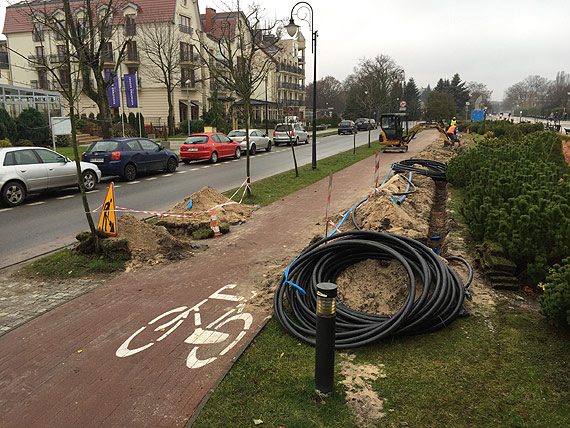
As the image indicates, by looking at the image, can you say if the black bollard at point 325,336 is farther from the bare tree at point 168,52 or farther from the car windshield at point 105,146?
the bare tree at point 168,52

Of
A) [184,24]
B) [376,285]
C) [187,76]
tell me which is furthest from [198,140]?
[184,24]

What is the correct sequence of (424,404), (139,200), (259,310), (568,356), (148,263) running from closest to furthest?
(424,404) → (568,356) → (259,310) → (148,263) → (139,200)

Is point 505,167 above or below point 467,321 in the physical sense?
above

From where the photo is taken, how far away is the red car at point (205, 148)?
2253 centimetres

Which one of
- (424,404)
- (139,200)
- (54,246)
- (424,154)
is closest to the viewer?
(424,404)

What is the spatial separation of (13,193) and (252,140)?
17430 mm

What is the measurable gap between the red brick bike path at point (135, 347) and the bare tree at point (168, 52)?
41.8 m

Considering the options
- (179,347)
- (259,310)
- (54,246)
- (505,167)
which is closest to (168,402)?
(179,347)

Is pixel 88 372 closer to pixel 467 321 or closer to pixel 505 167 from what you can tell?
pixel 467 321

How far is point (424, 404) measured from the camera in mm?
3426

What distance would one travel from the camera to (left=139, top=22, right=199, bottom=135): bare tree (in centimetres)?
4547

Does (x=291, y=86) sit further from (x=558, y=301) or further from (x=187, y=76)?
(x=558, y=301)

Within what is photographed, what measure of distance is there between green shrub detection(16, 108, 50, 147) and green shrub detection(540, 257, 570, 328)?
30208 mm

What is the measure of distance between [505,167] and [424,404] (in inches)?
263
